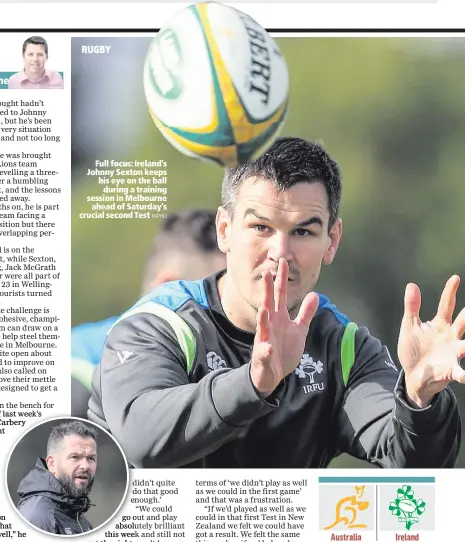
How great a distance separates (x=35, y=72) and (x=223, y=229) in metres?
1.29

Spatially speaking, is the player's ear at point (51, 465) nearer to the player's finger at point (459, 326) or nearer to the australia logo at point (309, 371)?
the australia logo at point (309, 371)

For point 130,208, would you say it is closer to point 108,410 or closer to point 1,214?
point 1,214

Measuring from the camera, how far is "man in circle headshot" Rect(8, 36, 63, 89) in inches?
198

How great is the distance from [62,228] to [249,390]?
1455 millimetres

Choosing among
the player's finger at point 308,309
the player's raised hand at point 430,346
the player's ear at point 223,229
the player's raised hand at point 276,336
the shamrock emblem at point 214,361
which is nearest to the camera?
the player's raised hand at point 276,336

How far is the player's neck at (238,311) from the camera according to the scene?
4918 millimetres

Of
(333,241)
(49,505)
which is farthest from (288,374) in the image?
(49,505)

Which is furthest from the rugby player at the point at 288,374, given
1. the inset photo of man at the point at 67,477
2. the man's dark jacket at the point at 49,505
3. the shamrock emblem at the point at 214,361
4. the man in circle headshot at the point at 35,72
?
the man in circle headshot at the point at 35,72

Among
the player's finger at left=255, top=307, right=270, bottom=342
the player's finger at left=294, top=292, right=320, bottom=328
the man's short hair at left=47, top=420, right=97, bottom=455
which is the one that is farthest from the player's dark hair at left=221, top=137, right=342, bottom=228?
the man's short hair at left=47, top=420, right=97, bottom=455

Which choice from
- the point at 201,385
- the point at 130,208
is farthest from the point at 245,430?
the point at 130,208

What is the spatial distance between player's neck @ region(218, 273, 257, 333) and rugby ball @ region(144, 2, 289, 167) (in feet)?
2.22

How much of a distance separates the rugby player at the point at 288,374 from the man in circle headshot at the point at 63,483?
0.53 feet

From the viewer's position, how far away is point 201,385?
14.5 feet

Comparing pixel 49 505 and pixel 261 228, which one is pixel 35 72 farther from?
pixel 49 505
